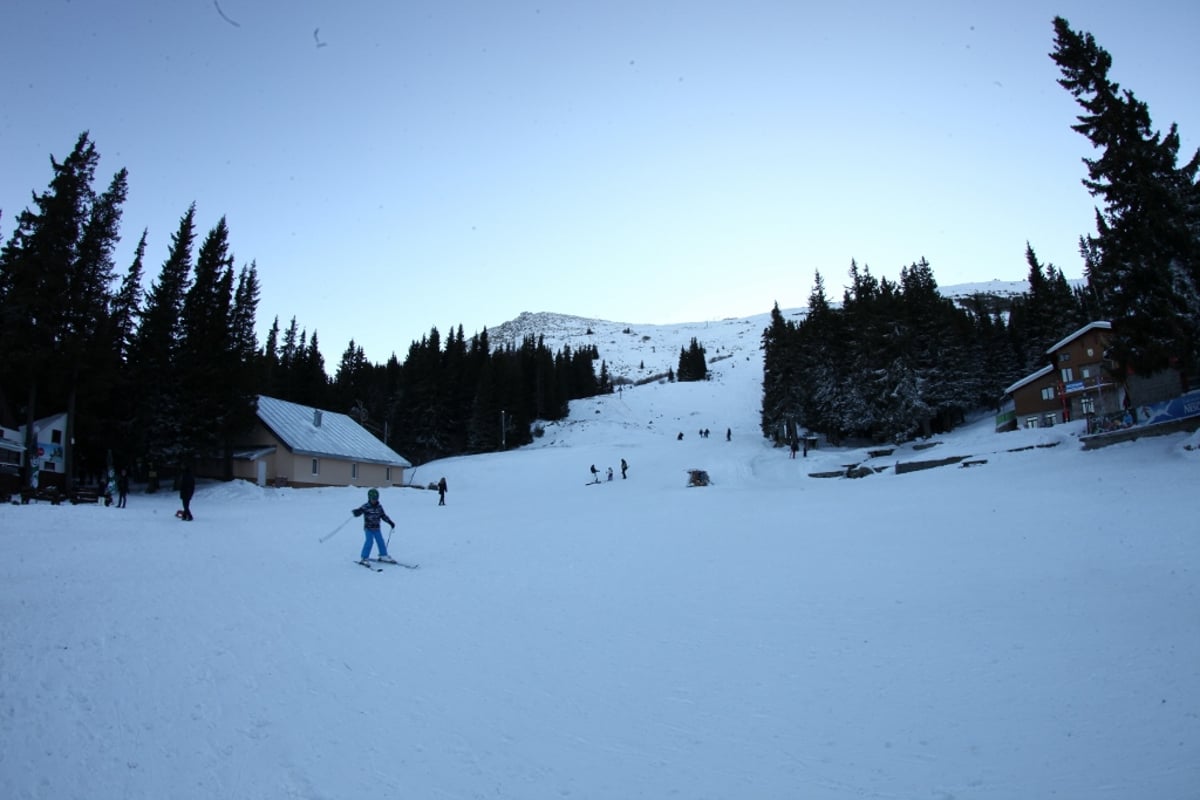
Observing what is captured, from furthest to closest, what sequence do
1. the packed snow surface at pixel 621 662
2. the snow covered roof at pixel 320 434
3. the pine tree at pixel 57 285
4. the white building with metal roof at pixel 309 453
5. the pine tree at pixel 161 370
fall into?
the snow covered roof at pixel 320 434, the white building with metal roof at pixel 309 453, the pine tree at pixel 161 370, the pine tree at pixel 57 285, the packed snow surface at pixel 621 662

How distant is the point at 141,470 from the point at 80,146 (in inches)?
732

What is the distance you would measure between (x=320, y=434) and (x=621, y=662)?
40.9 meters

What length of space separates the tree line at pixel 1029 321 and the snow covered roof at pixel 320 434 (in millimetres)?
34905

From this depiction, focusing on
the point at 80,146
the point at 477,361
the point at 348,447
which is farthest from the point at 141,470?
the point at 477,361

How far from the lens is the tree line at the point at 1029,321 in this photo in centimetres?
2195

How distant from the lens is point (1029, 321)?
195 ft

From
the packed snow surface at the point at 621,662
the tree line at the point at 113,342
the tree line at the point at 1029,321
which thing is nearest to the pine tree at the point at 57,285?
the tree line at the point at 113,342

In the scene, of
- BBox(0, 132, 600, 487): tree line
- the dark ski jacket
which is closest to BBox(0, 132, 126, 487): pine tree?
BBox(0, 132, 600, 487): tree line

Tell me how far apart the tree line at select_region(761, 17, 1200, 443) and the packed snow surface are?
378 inches

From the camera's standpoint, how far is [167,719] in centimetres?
529

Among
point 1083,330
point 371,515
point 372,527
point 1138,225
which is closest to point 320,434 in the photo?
point 371,515

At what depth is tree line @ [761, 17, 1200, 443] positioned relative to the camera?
2195 centimetres

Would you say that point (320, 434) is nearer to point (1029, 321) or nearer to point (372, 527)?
point (372, 527)

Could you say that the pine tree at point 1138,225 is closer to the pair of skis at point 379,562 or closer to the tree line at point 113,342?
the pair of skis at point 379,562
